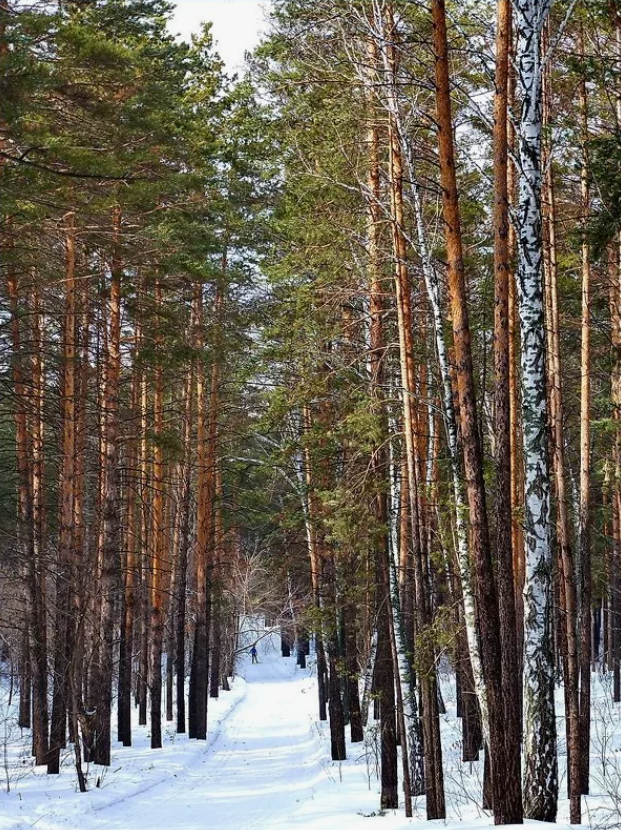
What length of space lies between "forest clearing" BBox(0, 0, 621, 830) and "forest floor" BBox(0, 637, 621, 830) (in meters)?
0.13

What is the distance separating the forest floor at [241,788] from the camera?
12.4 metres

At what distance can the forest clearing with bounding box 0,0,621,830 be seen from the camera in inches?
350

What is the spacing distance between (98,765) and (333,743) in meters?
5.36

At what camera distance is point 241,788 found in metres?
17.4

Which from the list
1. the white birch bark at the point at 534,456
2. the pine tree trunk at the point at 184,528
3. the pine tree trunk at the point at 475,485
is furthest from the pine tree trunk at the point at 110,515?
the white birch bark at the point at 534,456

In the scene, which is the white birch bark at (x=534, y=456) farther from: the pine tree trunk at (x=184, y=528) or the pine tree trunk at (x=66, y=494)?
the pine tree trunk at (x=184, y=528)

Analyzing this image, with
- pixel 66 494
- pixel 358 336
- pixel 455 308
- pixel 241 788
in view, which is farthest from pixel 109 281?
pixel 455 308

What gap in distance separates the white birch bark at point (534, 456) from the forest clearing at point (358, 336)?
3cm

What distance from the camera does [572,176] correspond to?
14.7 metres

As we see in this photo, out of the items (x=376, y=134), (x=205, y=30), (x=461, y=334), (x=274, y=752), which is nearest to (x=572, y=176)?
(x=376, y=134)

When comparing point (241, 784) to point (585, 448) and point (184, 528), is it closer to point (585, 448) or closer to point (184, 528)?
point (184, 528)

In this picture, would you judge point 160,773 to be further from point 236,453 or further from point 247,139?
point 247,139

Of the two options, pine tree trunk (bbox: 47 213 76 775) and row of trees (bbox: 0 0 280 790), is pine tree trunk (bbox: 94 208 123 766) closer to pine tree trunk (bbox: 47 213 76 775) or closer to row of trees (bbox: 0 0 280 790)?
row of trees (bbox: 0 0 280 790)

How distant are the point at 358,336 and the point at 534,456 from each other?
8.31m
